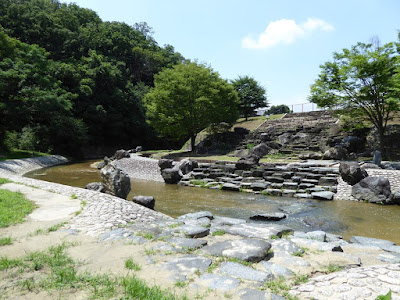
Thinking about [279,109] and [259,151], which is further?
[279,109]

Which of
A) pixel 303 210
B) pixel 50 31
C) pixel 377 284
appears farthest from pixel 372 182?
pixel 50 31

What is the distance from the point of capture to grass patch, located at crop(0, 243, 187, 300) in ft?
8.30

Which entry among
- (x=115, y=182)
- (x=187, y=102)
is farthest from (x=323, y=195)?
(x=187, y=102)

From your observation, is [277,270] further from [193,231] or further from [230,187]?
[230,187]

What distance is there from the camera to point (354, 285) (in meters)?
2.62

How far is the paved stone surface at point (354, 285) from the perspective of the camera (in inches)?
97.3

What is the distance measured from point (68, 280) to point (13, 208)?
410 centimetres

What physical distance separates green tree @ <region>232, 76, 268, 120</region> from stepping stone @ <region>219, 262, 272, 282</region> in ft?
95.3

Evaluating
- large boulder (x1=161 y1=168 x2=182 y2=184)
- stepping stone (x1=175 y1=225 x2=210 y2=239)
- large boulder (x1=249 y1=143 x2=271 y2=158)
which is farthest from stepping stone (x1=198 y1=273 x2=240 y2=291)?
large boulder (x1=249 y1=143 x2=271 y2=158)

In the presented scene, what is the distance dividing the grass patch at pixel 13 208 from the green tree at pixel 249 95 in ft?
88.9

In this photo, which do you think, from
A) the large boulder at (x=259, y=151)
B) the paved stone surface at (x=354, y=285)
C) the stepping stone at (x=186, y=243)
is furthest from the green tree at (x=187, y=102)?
the paved stone surface at (x=354, y=285)

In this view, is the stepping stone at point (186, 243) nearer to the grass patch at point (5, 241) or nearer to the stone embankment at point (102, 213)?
the stone embankment at point (102, 213)

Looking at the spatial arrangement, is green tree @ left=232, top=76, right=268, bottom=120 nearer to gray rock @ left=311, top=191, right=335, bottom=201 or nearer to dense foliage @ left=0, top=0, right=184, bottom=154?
dense foliage @ left=0, top=0, right=184, bottom=154

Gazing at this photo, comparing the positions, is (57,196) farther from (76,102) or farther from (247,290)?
(76,102)
